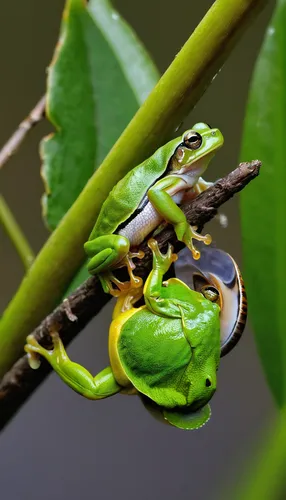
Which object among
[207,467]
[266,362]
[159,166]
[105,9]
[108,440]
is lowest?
[207,467]

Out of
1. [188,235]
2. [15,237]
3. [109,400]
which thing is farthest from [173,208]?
[109,400]

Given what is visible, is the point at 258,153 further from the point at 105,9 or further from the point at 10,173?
the point at 10,173

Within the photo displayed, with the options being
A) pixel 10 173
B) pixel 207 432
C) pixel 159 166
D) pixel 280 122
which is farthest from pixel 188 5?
pixel 159 166

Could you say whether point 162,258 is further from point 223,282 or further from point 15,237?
point 15,237

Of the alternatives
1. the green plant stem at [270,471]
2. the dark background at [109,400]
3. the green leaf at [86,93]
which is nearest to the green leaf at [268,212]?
the green plant stem at [270,471]

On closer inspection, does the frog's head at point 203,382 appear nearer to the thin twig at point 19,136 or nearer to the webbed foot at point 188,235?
the webbed foot at point 188,235

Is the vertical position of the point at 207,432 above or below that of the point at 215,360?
below
